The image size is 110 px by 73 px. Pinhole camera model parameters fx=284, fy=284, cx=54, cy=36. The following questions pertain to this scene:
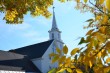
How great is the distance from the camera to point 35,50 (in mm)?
45250

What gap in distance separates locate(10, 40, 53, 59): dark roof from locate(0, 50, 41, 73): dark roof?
5.14 feet

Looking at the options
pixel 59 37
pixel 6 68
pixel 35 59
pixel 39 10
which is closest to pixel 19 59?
pixel 35 59

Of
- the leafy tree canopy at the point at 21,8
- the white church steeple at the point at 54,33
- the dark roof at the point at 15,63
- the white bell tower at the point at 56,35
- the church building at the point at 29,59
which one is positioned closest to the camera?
the leafy tree canopy at the point at 21,8

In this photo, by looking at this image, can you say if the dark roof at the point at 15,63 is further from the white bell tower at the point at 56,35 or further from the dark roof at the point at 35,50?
the white bell tower at the point at 56,35

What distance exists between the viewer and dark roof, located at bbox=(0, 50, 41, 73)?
37.1 meters

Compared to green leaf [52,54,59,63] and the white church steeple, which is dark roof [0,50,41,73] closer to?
the white church steeple

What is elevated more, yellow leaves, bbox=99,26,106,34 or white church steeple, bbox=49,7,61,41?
yellow leaves, bbox=99,26,106,34

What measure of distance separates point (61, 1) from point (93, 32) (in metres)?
8.86

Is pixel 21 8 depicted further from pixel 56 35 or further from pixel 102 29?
pixel 56 35

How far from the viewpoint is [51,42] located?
45.6 meters

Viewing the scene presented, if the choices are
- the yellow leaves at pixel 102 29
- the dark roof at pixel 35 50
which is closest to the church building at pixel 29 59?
the dark roof at pixel 35 50

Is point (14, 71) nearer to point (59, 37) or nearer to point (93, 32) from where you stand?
point (59, 37)

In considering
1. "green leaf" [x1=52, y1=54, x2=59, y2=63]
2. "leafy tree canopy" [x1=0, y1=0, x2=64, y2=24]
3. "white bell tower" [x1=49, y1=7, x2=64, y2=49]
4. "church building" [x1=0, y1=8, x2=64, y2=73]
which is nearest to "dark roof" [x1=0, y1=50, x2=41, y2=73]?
"church building" [x1=0, y1=8, x2=64, y2=73]

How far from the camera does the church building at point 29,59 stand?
124 ft
